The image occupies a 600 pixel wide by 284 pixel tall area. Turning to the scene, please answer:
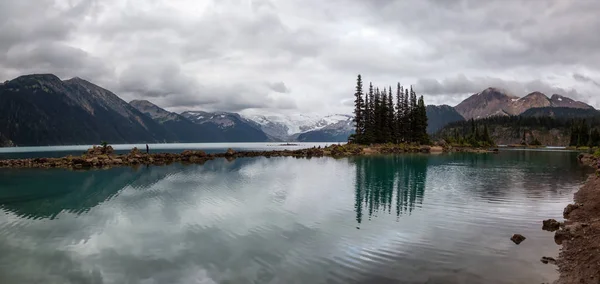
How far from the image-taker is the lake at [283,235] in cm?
1342

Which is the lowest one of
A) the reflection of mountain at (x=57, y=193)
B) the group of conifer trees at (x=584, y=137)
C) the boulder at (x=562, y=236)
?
the reflection of mountain at (x=57, y=193)

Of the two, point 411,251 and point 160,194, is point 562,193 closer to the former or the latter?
point 411,251

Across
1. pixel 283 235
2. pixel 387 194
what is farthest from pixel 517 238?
pixel 387 194

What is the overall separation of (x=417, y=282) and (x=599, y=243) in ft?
23.9

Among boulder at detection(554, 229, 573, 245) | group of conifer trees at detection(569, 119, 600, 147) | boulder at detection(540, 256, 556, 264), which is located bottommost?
boulder at detection(540, 256, 556, 264)

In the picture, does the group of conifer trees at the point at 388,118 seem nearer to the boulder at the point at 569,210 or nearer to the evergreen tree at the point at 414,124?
the evergreen tree at the point at 414,124

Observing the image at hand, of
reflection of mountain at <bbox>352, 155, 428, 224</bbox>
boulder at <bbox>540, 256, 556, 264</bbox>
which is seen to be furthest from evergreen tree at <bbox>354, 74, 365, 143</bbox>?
boulder at <bbox>540, 256, 556, 264</bbox>

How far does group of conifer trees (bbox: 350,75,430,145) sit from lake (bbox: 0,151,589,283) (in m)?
89.1

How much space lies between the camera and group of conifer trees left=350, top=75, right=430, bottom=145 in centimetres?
12388

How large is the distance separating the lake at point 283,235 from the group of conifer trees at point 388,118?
89146 millimetres

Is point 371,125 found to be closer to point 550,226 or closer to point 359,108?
point 359,108

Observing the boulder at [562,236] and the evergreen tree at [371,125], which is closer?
the boulder at [562,236]

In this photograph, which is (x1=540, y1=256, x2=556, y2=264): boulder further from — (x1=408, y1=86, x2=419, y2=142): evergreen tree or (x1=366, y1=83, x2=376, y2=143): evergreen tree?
(x1=408, y1=86, x2=419, y2=142): evergreen tree

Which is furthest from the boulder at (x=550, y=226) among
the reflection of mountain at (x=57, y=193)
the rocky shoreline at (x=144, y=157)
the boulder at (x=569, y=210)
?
the rocky shoreline at (x=144, y=157)
